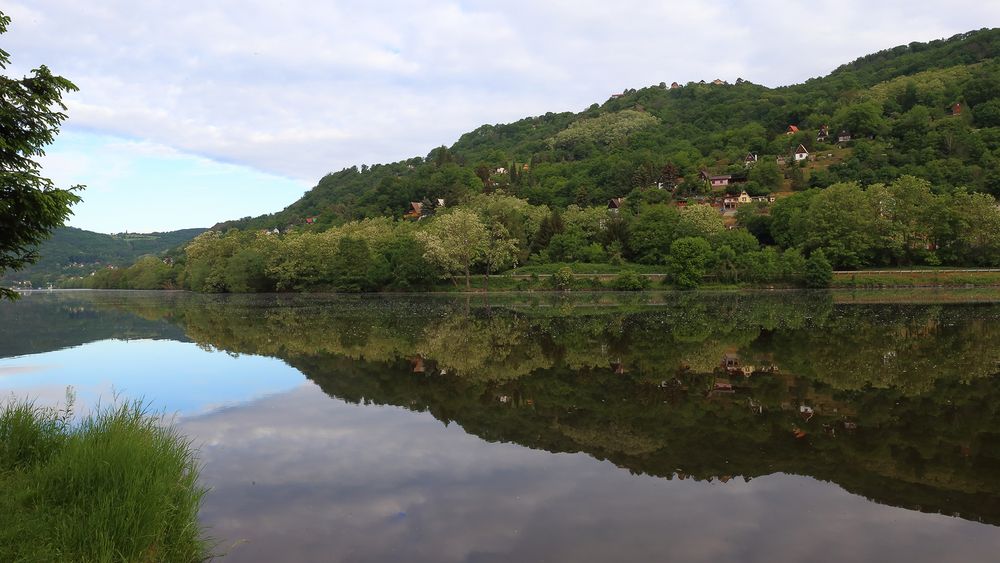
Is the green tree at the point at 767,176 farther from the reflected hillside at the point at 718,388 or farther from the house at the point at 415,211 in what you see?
the reflected hillside at the point at 718,388

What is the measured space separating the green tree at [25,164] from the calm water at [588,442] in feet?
17.3

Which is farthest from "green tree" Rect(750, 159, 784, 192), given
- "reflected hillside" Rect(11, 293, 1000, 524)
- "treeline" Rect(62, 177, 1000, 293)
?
"reflected hillside" Rect(11, 293, 1000, 524)

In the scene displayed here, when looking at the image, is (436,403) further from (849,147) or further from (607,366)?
(849,147)

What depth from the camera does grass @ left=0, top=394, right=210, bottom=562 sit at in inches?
259

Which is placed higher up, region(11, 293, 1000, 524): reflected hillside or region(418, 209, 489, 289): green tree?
region(418, 209, 489, 289): green tree

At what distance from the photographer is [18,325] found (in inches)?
1868

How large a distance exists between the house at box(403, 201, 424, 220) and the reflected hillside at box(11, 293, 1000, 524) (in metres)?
108

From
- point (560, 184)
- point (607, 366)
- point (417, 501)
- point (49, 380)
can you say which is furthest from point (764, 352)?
point (560, 184)

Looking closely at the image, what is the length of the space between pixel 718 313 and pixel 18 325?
54.2 metres

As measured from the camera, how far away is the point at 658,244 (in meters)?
86.2

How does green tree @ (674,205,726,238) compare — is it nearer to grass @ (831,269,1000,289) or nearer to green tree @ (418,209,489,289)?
grass @ (831,269,1000,289)

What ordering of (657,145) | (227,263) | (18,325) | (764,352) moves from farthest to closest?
(657,145), (227,263), (18,325), (764,352)

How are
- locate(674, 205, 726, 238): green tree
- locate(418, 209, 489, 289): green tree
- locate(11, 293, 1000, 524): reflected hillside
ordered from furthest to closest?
locate(674, 205, 726, 238): green tree < locate(418, 209, 489, 289): green tree < locate(11, 293, 1000, 524): reflected hillside

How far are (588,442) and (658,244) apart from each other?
77.0 metres
